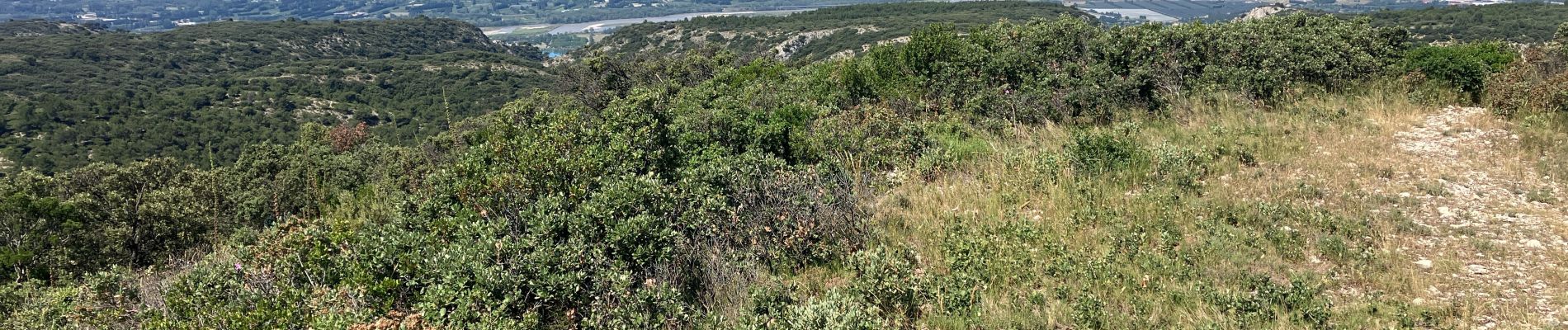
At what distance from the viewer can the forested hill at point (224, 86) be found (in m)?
65.4

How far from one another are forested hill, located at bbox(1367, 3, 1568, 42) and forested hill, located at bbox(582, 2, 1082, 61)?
37.9 metres

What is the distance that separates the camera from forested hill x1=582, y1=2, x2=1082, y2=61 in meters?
103

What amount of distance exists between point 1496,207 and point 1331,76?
402 centimetres

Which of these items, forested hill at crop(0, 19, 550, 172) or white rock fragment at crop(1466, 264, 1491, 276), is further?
forested hill at crop(0, 19, 550, 172)

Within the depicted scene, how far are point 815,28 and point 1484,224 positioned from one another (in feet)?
377

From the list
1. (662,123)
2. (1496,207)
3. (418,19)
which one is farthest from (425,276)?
(418,19)

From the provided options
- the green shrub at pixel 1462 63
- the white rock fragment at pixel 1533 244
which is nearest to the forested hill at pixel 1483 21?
the green shrub at pixel 1462 63

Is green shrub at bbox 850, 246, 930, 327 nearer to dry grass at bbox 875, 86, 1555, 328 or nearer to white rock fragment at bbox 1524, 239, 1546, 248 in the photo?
dry grass at bbox 875, 86, 1555, 328

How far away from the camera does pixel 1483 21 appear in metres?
60.6

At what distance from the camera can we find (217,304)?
13.3 feet

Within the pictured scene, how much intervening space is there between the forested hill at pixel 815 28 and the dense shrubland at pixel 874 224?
3249 inches

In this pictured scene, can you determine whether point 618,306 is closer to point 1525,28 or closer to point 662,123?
point 662,123

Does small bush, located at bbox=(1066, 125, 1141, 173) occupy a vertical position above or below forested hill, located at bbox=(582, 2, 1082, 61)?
below

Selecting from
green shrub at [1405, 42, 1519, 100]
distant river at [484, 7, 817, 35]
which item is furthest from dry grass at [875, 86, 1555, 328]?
distant river at [484, 7, 817, 35]
